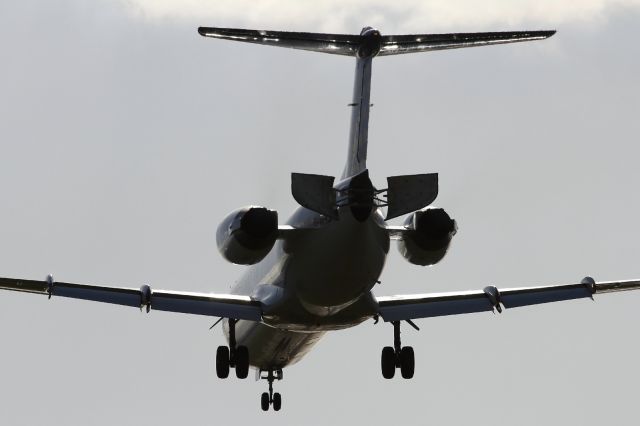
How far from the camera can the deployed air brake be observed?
3803 centimetres

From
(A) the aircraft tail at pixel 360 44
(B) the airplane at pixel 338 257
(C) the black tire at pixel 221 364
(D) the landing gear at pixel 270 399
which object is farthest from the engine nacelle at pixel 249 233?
(D) the landing gear at pixel 270 399

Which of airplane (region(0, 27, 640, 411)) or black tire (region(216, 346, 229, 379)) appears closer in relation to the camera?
airplane (region(0, 27, 640, 411))

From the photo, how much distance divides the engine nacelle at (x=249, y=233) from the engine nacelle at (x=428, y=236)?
3.45m

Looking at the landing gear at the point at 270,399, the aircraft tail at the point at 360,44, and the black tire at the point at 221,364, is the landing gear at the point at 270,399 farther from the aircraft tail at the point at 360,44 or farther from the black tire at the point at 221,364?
the aircraft tail at the point at 360,44

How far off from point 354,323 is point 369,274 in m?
4.53

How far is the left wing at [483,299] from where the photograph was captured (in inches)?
1842

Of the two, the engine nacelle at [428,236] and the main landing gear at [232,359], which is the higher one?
the engine nacelle at [428,236]

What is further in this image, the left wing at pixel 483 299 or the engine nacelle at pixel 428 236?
the left wing at pixel 483 299

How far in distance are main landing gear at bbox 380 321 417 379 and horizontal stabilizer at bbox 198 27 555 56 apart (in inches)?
368

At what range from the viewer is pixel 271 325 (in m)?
45.2

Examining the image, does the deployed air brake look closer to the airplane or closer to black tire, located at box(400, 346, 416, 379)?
the airplane

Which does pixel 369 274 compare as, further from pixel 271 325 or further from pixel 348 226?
pixel 271 325

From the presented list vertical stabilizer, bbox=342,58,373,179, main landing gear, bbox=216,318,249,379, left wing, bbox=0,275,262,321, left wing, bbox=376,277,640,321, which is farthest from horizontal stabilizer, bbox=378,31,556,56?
main landing gear, bbox=216,318,249,379

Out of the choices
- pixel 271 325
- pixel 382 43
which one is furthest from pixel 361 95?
pixel 271 325
